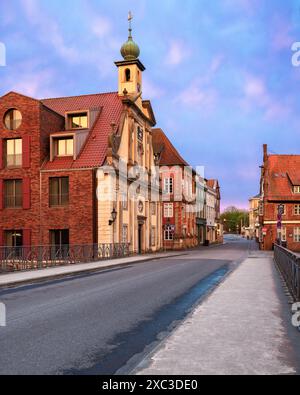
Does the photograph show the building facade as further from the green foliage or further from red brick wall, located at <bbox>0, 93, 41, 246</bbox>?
the green foliage

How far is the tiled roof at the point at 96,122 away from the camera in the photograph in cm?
3192

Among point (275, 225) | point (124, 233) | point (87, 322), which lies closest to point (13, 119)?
point (124, 233)

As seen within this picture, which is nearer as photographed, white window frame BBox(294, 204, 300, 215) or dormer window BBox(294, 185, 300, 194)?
white window frame BBox(294, 204, 300, 215)

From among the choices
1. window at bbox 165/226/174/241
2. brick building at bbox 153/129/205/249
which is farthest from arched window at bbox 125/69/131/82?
window at bbox 165/226/174/241

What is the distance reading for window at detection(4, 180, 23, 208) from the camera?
3267 cm

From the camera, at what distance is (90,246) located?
27297mm

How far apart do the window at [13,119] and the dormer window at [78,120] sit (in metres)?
4.43

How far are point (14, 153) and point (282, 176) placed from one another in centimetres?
3065

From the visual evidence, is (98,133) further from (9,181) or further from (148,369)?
(148,369)

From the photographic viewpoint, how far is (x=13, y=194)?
32.9 m

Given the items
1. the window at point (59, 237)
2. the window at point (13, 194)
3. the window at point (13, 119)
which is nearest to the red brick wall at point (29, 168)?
the window at point (13, 119)

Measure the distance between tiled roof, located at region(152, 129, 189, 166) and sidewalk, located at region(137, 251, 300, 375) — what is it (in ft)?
142

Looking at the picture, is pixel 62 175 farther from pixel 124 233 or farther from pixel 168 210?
pixel 168 210

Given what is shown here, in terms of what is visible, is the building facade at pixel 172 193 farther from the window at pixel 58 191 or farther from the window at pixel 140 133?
the window at pixel 58 191
